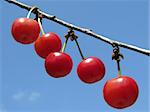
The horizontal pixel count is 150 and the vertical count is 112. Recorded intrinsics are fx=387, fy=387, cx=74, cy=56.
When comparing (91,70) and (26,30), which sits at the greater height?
(26,30)

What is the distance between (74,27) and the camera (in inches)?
122

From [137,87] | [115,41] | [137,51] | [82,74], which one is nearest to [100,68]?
[82,74]

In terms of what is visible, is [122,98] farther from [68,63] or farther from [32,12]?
[32,12]

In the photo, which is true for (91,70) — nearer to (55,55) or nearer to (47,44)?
(55,55)

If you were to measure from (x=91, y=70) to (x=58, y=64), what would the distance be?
32cm

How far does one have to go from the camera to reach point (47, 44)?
375 centimetres

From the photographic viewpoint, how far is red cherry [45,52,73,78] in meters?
3.57

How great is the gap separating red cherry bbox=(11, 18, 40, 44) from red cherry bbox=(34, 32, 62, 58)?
0.60 feet

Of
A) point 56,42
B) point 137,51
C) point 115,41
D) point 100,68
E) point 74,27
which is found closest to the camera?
point 137,51

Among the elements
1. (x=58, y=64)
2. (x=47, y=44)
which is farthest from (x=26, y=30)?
(x=58, y=64)

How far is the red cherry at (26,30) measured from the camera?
11.6ft

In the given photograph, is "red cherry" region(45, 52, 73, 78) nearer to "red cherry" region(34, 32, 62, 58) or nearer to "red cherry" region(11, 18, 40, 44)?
"red cherry" region(34, 32, 62, 58)

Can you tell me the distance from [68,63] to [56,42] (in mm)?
263

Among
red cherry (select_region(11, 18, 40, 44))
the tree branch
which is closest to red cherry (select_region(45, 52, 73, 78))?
red cherry (select_region(11, 18, 40, 44))
